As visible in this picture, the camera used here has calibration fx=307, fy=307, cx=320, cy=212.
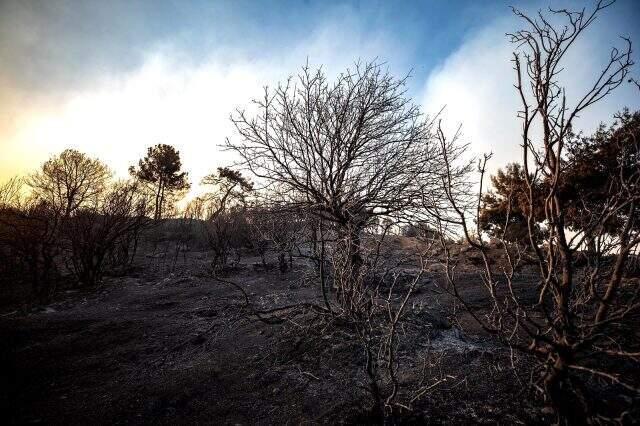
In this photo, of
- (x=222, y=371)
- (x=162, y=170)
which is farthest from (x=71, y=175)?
(x=222, y=371)

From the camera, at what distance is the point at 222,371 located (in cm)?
461

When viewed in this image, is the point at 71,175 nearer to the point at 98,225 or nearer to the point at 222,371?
the point at 98,225

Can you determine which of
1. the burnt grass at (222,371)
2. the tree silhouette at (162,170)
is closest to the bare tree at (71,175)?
the tree silhouette at (162,170)

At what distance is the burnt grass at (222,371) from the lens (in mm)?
3334

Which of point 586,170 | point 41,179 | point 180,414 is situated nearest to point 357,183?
point 180,414

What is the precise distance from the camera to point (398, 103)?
20.3 feet

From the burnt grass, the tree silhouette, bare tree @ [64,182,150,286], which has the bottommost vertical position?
the burnt grass

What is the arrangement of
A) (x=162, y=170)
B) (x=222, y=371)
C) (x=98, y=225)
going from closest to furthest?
(x=222, y=371), (x=98, y=225), (x=162, y=170)

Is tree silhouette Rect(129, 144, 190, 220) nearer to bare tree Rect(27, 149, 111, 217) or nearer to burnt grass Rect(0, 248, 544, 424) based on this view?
bare tree Rect(27, 149, 111, 217)

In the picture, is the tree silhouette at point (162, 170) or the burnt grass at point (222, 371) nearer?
the burnt grass at point (222, 371)

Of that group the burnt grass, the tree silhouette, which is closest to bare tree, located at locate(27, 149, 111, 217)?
the tree silhouette

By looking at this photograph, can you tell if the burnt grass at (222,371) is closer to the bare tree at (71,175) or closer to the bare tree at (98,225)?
the bare tree at (98,225)

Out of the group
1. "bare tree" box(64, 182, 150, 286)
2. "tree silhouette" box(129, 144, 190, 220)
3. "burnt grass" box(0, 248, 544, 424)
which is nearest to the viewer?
"burnt grass" box(0, 248, 544, 424)

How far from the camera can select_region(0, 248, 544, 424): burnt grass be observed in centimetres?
333
